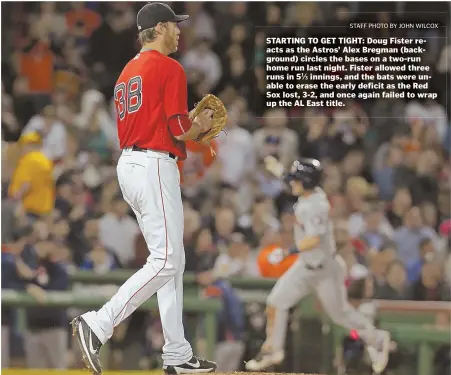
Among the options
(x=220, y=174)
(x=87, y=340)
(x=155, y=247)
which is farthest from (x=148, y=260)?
(x=220, y=174)

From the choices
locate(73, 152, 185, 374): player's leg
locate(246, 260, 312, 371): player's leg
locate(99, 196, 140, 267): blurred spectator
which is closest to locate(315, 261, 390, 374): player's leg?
locate(246, 260, 312, 371): player's leg

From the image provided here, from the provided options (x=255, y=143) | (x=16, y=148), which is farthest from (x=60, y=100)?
(x=255, y=143)

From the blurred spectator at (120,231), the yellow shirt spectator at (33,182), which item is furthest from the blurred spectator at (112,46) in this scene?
the blurred spectator at (120,231)

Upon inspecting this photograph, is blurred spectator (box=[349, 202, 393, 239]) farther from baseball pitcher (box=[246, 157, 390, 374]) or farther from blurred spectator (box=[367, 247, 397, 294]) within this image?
baseball pitcher (box=[246, 157, 390, 374])

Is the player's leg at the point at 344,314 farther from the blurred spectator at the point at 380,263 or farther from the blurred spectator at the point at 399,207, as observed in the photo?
the blurred spectator at the point at 399,207

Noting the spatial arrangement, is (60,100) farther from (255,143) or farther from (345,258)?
(345,258)

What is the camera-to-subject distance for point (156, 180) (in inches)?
209

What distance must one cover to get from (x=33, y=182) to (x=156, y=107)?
2.57 meters

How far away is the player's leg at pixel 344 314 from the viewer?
7.10 metres

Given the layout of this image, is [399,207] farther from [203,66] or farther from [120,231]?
[120,231]

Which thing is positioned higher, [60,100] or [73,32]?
[73,32]

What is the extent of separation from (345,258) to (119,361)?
6.41 feet

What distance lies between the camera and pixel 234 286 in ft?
24.5

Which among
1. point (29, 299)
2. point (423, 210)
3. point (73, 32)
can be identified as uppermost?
point (73, 32)
